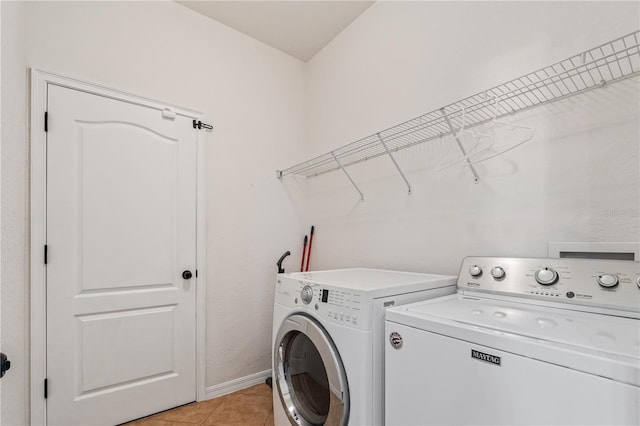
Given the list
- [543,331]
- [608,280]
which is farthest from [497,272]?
[543,331]

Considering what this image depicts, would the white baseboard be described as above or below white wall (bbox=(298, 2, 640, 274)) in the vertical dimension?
below

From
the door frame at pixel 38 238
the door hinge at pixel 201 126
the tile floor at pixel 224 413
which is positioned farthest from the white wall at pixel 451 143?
the door frame at pixel 38 238

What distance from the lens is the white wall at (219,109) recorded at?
1.78 m

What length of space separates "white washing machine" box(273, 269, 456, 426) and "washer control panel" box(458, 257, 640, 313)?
8.2 inches

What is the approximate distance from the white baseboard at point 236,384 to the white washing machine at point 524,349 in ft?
5.42

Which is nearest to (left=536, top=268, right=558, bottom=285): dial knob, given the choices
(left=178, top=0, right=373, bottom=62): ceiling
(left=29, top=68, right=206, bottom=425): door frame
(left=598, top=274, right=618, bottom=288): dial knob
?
(left=598, top=274, right=618, bottom=288): dial knob

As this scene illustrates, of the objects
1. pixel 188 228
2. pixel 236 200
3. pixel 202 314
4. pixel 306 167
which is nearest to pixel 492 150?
pixel 306 167

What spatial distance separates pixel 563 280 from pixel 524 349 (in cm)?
54

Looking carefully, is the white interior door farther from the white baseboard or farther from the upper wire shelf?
the upper wire shelf

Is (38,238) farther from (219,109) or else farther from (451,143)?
(451,143)

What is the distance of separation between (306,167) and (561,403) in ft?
7.38

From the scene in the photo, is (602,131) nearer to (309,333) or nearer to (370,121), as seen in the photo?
(370,121)

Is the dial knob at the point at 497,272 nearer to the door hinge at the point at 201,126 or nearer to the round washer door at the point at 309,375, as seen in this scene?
the round washer door at the point at 309,375

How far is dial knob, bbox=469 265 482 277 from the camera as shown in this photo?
4.59ft
